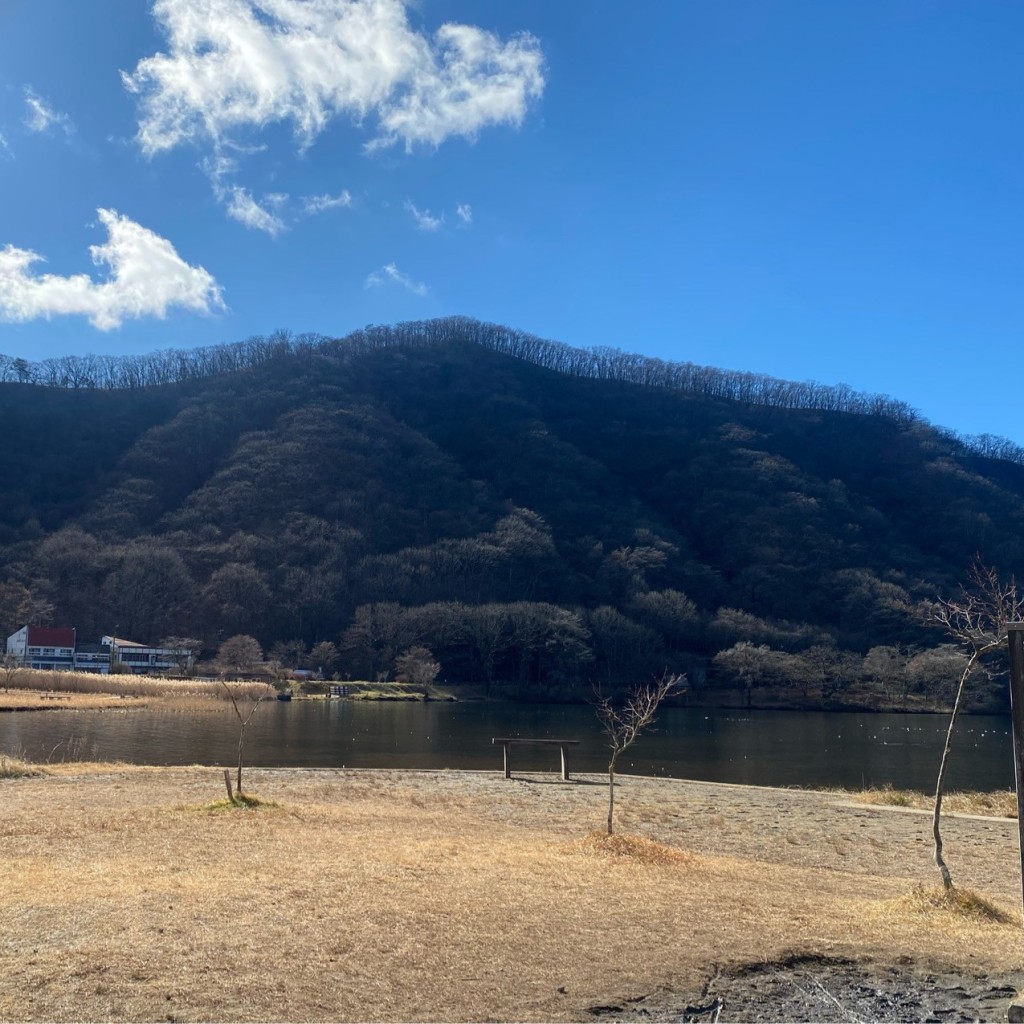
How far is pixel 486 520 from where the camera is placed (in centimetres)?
13888

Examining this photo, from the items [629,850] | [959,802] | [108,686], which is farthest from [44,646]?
[629,850]

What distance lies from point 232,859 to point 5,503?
133329 millimetres

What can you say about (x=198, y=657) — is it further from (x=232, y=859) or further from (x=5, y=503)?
(x=232, y=859)

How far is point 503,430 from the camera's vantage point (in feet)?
564

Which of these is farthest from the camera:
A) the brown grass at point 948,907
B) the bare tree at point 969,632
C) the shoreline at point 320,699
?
the shoreline at point 320,699

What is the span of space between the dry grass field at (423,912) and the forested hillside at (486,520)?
85.1 metres

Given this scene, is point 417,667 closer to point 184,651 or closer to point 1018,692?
point 184,651

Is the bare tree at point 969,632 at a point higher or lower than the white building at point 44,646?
higher

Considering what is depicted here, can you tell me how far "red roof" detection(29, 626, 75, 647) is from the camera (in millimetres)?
91875

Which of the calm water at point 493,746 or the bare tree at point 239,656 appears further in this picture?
the bare tree at point 239,656

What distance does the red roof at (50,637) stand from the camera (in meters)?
91.9

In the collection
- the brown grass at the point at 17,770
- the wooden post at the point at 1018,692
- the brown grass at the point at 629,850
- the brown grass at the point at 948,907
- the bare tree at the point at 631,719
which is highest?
the wooden post at the point at 1018,692

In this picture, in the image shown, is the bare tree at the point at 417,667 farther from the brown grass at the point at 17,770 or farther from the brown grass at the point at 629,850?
the brown grass at the point at 629,850

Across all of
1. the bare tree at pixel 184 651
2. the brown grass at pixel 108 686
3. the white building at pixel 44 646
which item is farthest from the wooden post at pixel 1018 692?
the white building at pixel 44 646
